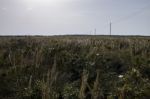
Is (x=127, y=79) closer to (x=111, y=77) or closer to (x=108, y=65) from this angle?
(x=111, y=77)

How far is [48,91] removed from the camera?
4098mm

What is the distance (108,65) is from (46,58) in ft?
7.84

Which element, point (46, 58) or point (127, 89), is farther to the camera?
point (46, 58)

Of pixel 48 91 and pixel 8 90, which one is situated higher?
pixel 48 91

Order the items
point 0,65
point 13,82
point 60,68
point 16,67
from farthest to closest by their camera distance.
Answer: point 0,65 < point 60,68 < point 16,67 < point 13,82

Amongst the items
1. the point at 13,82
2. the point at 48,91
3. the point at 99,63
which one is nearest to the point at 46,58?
the point at 99,63

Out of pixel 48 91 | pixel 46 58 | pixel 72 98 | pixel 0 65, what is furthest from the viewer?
pixel 46 58

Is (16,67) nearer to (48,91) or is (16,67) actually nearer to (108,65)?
(108,65)

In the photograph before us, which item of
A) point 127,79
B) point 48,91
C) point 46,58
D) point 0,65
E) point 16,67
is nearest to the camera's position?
point 48,91

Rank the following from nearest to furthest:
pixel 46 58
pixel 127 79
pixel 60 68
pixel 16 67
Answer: pixel 127 79, pixel 16 67, pixel 60 68, pixel 46 58

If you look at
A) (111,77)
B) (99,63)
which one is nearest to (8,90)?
(111,77)

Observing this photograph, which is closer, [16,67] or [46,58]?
[16,67]

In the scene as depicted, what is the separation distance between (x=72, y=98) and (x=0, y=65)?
14.4 feet

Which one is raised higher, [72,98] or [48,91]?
[48,91]
